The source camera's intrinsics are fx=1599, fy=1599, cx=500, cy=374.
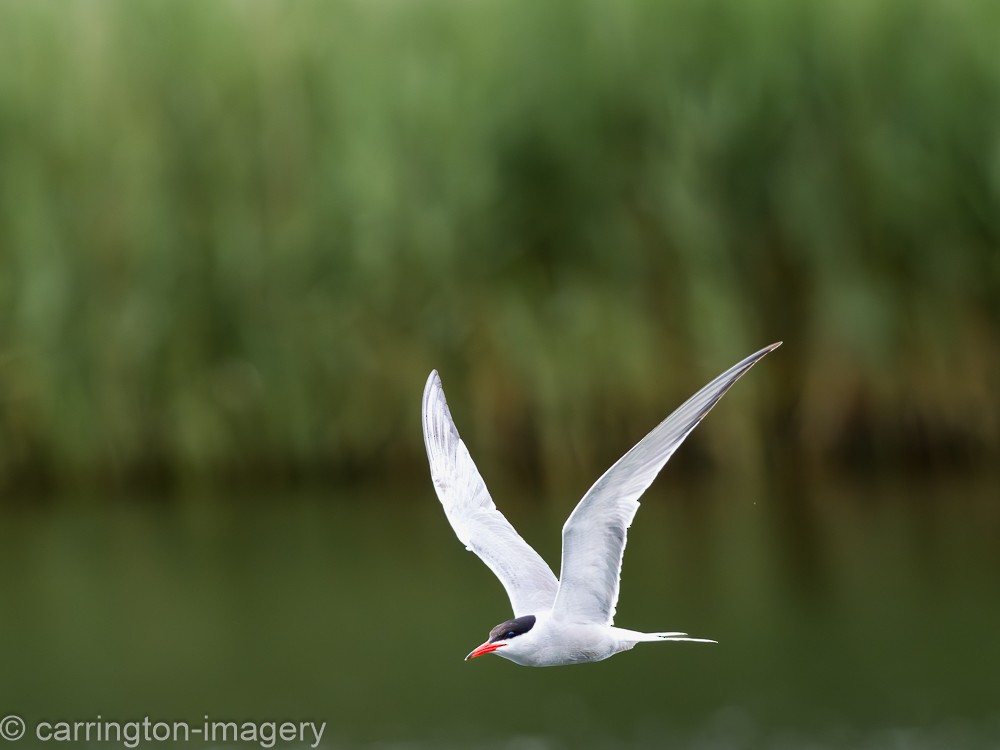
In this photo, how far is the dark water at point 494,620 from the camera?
762 cm

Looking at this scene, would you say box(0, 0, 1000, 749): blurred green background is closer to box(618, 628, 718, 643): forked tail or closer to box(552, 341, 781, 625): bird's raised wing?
box(552, 341, 781, 625): bird's raised wing

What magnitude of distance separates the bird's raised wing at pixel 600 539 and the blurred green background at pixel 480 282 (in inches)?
267

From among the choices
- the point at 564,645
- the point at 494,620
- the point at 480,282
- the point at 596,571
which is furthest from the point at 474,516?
the point at 480,282

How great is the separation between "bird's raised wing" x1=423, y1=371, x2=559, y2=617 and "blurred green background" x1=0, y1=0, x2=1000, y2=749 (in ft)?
20.0

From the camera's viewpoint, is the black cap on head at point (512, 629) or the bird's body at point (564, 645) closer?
the bird's body at point (564, 645)

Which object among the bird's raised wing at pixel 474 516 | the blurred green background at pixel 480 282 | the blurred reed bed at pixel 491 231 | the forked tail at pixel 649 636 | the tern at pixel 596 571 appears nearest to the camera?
the forked tail at pixel 649 636

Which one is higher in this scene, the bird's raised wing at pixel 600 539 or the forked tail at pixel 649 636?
the bird's raised wing at pixel 600 539

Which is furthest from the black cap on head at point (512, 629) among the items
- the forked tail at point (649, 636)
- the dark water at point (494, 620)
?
the dark water at point (494, 620)

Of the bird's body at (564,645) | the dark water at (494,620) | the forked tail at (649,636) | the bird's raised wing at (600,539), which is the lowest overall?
the dark water at (494,620)

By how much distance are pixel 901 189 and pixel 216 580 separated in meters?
5.34

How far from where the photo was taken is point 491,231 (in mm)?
11359

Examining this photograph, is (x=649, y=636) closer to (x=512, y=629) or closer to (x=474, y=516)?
(x=512, y=629)

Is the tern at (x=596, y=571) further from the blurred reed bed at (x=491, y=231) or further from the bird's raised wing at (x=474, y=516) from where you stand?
the blurred reed bed at (x=491, y=231)

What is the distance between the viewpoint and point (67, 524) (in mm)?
11359
